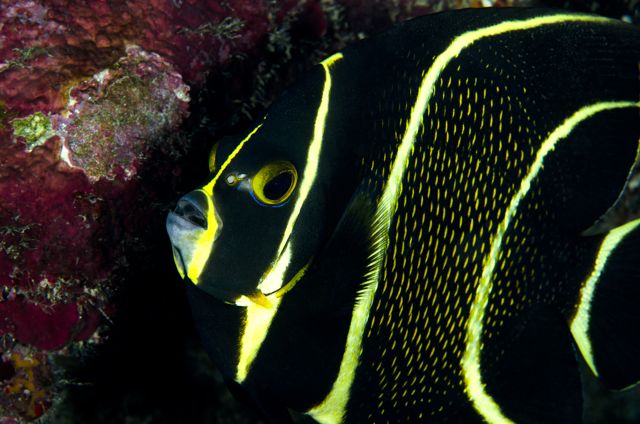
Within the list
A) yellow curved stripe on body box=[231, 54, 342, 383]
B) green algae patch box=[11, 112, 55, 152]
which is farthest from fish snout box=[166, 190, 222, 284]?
green algae patch box=[11, 112, 55, 152]

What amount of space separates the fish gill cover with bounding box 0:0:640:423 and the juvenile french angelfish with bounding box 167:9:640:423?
635 millimetres

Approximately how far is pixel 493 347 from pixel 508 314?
0.28ft

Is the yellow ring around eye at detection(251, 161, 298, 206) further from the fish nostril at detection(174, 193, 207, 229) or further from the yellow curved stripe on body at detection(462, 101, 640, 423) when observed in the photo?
the yellow curved stripe on body at detection(462, 101, 640, 423)

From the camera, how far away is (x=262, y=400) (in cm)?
114

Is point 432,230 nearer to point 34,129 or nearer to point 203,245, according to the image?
point 203,245

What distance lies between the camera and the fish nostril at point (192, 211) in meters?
1.01

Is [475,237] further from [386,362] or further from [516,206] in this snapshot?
[386,362]

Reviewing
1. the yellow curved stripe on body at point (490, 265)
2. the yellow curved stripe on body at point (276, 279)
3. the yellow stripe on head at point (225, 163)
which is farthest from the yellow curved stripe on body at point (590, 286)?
the yellow stripe on head at point (225, 163)

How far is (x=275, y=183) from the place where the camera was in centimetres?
104

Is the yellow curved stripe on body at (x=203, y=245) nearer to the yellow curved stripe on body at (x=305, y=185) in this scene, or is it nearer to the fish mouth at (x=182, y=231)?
the fish mouth at (x=182, y=231)

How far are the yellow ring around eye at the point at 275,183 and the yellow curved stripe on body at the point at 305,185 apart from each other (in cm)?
2

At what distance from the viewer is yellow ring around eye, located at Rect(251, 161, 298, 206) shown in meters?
1.03

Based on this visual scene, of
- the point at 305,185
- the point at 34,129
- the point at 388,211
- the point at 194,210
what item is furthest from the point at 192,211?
the point at 34,129

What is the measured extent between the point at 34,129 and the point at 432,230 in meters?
1.15
